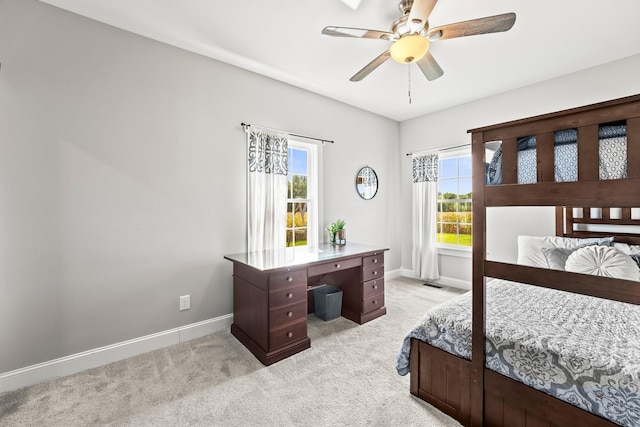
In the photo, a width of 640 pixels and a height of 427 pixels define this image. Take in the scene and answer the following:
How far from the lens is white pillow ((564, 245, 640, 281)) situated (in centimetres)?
206

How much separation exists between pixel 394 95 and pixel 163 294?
3527 mm

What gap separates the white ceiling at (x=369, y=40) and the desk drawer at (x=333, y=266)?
80.2 inches

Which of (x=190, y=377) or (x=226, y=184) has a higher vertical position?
(x=226, y=184)

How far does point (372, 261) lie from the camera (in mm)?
3016

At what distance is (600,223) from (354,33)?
3.13m

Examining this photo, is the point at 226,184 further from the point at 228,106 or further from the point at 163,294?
the point at 163,294

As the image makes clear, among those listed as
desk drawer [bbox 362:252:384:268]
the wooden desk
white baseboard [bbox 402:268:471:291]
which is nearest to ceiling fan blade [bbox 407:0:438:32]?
the wooden desk

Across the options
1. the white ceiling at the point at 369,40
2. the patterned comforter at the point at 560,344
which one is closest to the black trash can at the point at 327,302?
the patterned comforter at the point at 560,344

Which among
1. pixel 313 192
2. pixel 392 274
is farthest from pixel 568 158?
pixel 392 274

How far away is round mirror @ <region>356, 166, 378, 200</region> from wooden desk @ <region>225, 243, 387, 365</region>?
4.26 ft

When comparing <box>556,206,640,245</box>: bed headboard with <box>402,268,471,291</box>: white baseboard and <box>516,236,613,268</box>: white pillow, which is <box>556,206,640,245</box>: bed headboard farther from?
<box>402,268,471,291</box>: white baseboard

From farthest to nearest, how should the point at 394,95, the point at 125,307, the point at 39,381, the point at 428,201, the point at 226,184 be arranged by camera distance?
the point at 428,201 → the point at 394,95 → the point at 226,184 → the point at 125,307 → the point at 39,381

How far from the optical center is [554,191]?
1.27 metres

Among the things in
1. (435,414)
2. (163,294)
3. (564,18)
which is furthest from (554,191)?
(163,294)
